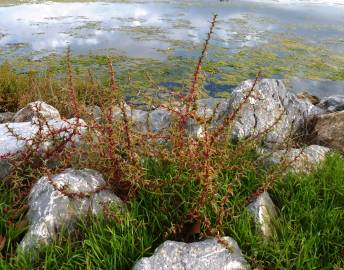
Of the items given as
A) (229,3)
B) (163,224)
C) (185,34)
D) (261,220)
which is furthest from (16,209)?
Answer: (229,3)

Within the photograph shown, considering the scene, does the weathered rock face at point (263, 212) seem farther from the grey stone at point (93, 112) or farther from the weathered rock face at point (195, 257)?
the grey stone at point (93, 112)

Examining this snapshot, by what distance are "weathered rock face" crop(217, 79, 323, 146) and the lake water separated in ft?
19.7

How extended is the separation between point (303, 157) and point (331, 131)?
1112 mm

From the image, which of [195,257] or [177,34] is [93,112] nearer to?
[195,257]

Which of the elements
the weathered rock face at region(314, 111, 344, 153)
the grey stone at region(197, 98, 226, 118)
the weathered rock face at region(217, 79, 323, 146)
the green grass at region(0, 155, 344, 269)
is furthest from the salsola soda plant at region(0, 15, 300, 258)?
the weathered rock face at region(314, 111, 344, 153)

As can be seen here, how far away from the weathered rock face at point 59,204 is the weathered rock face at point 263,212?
112 cm

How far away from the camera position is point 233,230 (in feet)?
10.2

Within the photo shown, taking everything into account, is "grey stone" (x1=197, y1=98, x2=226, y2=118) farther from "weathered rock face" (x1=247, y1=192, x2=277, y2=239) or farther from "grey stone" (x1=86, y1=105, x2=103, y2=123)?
"grey stone" (x1=86, y1=105, x2=103, y2=123)

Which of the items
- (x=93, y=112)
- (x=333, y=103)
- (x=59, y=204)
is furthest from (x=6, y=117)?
(x=333, y=103)

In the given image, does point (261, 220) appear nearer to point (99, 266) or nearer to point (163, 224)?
point (163, 224)

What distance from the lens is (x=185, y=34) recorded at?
17.0 meters

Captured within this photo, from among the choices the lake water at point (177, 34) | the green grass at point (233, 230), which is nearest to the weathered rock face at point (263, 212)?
the green grass at point (233, 230)

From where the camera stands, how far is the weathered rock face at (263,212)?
10.6 ft

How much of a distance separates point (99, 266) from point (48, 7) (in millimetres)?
23563
